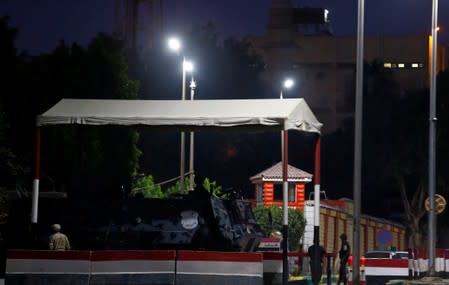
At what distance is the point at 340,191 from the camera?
309ft

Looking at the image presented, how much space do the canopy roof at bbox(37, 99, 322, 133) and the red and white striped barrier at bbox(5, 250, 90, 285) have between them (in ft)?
11.9

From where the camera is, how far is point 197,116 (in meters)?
25.6

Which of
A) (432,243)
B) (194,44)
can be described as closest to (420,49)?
(194,44)

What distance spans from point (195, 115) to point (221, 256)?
3955mm

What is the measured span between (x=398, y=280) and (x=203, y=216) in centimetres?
1128

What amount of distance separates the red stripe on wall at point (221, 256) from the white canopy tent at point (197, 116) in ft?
6.43

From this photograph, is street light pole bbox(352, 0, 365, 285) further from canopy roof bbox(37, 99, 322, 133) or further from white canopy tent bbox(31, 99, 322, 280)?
canopy roof bbox(37, 99, 322, 133)

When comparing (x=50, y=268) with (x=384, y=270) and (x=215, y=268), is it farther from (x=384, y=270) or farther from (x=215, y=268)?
(x=384, y=270)

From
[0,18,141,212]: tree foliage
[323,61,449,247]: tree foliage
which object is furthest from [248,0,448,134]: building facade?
[0,18,141,212]: tree foliage

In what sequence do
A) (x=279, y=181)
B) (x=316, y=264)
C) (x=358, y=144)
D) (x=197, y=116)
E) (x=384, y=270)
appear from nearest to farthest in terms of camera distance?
1. (x=197, y=116)
2. (x=316, y=264)
3. (x=358, y=144)
4. (x=384, y=270)
5. (x=279, y=181)

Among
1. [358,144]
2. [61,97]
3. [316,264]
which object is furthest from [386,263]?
[61,97]

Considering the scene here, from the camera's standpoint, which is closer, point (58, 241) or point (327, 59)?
point (58, 241)

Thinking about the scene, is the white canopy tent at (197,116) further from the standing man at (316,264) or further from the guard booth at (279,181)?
the guard booth at (279,181)

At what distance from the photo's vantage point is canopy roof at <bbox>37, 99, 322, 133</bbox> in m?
25.2
